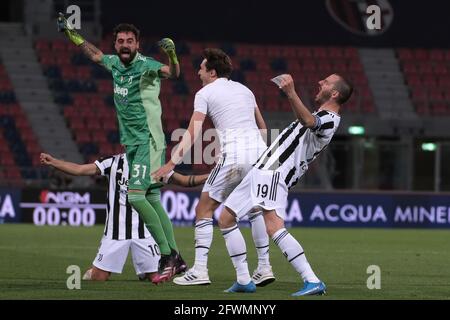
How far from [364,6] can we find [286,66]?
3.29 m

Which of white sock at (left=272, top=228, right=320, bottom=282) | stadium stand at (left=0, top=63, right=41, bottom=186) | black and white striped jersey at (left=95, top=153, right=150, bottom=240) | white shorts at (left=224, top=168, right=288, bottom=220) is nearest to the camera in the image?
white sock at (left=272, top=228, right=320, bottom=282)

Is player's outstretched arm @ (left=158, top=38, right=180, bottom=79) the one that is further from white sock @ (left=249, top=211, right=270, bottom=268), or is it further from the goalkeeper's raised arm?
white sock @ (left=249, top=211, right=270, bottom=268)

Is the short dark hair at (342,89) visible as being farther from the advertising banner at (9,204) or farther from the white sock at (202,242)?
the advertising banner at (9,204)

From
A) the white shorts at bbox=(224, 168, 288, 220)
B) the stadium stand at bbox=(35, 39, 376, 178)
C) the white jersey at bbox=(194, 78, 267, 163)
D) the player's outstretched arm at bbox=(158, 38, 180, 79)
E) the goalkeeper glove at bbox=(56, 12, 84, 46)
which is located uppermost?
the stadium stand at bbox=(35, 39, 376, 178)

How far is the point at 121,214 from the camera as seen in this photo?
11.3 meters

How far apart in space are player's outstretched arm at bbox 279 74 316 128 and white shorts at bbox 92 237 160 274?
2.55m

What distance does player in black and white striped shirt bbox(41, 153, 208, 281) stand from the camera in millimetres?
11172

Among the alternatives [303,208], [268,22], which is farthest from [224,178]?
[268,22]

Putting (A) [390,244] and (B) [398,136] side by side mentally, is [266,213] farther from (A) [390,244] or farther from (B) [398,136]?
(B) [398,136]

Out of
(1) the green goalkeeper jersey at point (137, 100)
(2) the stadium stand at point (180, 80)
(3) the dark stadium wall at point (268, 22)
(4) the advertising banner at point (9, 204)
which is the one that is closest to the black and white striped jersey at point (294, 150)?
(1) the green goalkeeper jersey at point (137, 100)

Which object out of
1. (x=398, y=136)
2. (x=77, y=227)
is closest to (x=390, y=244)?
(x=77, y=227)

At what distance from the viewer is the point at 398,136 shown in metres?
29.2

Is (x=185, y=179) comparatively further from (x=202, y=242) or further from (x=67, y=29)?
(x=67, y=29)

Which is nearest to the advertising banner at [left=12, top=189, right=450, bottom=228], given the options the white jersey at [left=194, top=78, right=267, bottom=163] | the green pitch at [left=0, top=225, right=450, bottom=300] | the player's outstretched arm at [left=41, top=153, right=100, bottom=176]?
the green pitch at [left=0, top=225, right=450, bottom=300]
